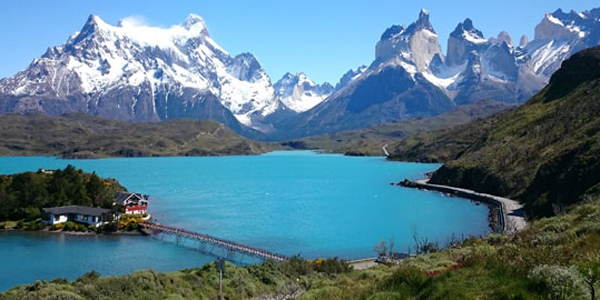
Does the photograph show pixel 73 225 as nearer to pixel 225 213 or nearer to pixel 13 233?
pixel 13 233

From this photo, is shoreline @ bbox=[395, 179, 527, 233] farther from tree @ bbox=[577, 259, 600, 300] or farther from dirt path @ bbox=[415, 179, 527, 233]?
tree @ bbox=[577, 259, 600, 300]

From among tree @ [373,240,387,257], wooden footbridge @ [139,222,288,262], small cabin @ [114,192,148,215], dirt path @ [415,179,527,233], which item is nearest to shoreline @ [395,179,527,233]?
dirt path @ [415,179,527,233]

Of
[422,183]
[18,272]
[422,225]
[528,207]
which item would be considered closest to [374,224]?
[422,225]

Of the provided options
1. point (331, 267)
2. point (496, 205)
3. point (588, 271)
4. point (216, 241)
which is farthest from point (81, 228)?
point (588, 271)

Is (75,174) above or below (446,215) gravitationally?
above

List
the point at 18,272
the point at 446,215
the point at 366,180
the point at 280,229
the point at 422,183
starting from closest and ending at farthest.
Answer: the point at 18,272 < the point at 280,229 < the point at 446,215 < the point at 422,183 < the point at 366,180
